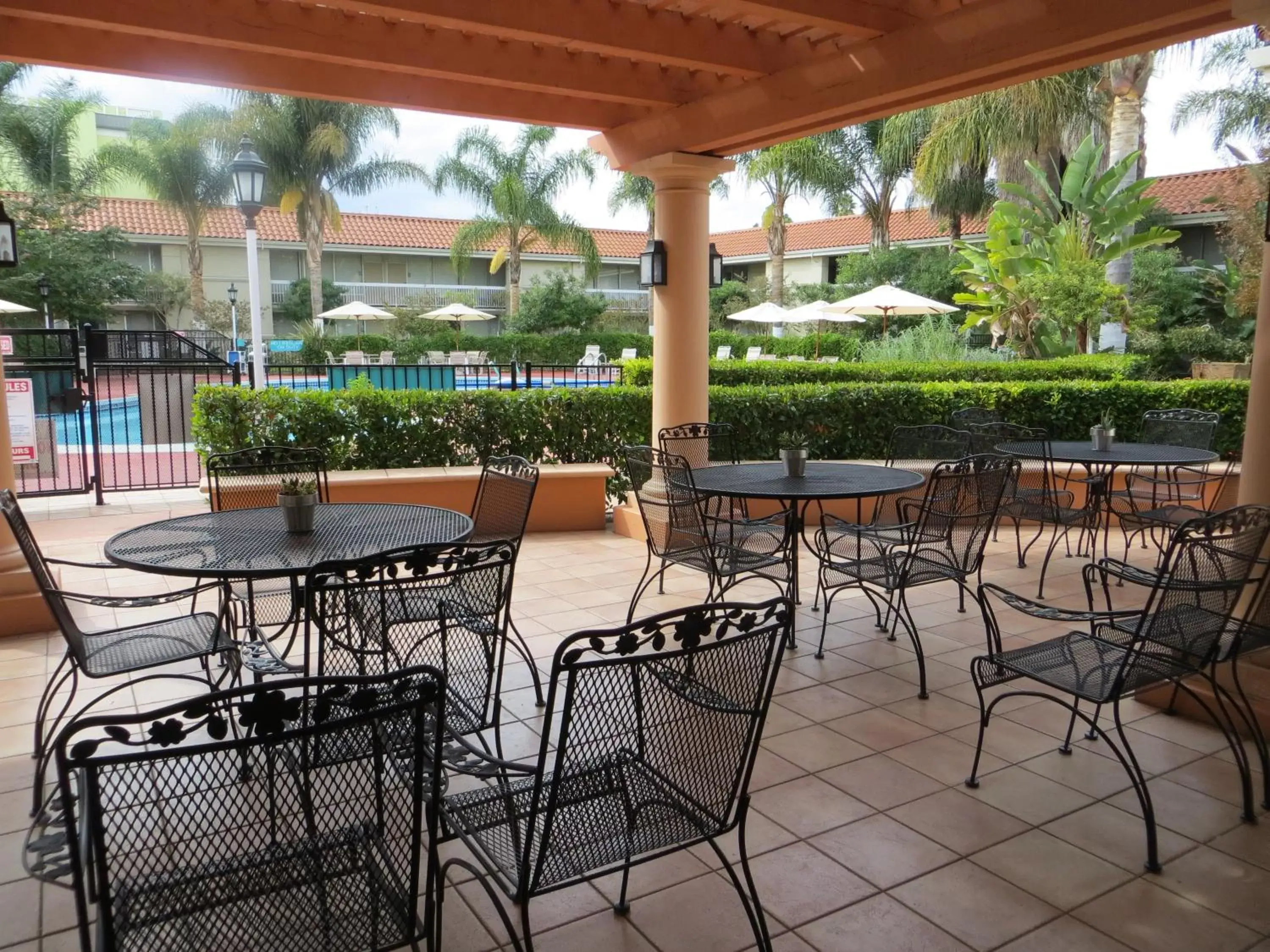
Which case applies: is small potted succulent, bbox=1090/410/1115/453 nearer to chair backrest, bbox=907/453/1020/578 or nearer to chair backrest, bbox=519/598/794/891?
chair backrest, bbox=907/453/1020/578

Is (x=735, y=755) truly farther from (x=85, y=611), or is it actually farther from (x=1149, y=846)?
(x=85, y=611)

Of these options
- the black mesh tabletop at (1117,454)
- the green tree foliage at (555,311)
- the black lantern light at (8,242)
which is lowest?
the black mesh tabletop at (1117,454)

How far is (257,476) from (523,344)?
20190mm

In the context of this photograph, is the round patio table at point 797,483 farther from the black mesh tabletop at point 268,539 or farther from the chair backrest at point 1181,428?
the chair backrest at point 1181,428

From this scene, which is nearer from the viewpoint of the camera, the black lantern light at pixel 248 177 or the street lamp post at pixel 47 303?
the black lantern light at pixel 248 177

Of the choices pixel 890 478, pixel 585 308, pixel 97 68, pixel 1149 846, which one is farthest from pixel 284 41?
pixel 585 308

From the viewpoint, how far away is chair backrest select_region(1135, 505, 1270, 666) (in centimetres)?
277

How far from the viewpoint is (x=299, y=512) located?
3.38 metres

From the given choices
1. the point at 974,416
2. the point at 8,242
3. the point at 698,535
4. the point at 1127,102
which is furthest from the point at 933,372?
the point at 8,242

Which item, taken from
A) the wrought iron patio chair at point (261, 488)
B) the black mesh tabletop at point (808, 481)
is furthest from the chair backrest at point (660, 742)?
the wrought iron patio chair at point (261, 488)

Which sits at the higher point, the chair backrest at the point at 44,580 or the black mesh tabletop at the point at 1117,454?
the black mesh tabletop at the point at 1117,454

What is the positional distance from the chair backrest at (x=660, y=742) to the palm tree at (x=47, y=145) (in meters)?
27.0

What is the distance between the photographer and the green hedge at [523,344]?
23375mm

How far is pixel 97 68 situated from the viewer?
4730 mm
